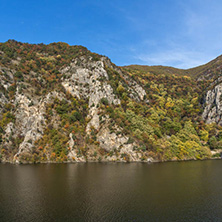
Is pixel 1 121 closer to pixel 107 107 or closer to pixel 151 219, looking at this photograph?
pixel 107 107

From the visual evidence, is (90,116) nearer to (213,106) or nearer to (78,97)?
(78,97)

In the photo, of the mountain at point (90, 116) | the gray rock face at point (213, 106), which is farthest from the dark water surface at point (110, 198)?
the gray rock face at point (213, 106)

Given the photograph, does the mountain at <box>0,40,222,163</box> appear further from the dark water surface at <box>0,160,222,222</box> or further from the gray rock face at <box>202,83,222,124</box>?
the dark water surface at <box>0,160,222,222</box>

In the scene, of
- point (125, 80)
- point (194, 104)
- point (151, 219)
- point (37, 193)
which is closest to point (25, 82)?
point (125, 80)

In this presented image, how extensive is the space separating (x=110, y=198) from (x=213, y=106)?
129m

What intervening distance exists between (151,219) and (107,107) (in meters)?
87.5

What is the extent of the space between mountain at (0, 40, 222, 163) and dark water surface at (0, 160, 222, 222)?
38.6 m

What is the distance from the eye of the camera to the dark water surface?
30625mm

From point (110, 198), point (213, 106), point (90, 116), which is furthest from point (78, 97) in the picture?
point (213, 106)

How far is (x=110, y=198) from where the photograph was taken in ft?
128

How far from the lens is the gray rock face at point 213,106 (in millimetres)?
131375

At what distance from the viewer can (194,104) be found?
513 ft

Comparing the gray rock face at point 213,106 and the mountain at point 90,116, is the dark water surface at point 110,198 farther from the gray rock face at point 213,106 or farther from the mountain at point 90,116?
the gray rock face at point 213,106

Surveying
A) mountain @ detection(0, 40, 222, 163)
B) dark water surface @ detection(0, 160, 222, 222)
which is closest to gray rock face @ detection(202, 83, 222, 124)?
Result: mountain @ detection(0, 40, 222, 163)
